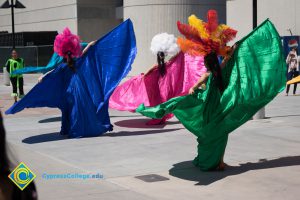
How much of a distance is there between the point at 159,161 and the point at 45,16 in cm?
3576

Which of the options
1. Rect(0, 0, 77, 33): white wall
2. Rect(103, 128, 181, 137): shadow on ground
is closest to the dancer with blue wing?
Rect(103, 128, 181, 137): shadow on ground

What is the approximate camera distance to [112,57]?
11.4 metres

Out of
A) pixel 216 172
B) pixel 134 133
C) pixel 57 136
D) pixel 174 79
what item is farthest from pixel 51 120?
pixel 216 172

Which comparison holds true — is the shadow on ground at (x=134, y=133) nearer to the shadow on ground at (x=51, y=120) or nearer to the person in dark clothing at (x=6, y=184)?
the shadow on ground at (x=51, y=120)

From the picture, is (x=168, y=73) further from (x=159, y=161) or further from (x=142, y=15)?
(x=142, y=15)

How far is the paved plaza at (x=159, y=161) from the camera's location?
6621 mm

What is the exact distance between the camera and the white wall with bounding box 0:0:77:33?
128 ft

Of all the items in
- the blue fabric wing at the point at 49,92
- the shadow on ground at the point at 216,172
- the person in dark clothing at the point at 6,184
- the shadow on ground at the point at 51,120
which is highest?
the person in dark clothing at the point at 6,184

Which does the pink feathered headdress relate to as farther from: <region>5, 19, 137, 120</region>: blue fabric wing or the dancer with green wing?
the dancer with green wing

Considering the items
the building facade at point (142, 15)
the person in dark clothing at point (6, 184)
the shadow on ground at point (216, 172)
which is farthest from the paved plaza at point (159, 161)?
the building facade at point (142, 15)

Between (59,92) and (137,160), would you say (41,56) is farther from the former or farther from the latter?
(137,160)

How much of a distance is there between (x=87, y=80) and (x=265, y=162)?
4202mm

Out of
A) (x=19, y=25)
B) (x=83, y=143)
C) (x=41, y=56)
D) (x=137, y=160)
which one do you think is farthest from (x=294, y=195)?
(x=19, y=25)

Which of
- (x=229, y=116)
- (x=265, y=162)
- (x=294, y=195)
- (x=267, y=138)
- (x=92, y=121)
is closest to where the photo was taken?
(x=294, y=195)
